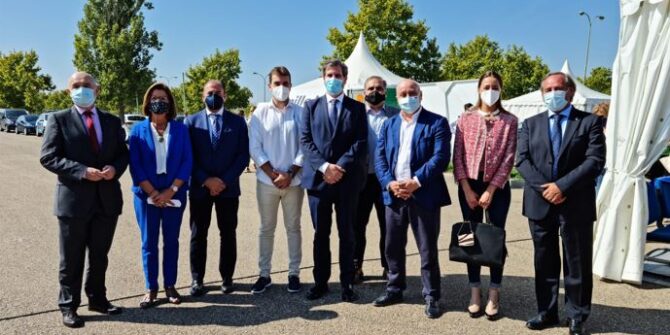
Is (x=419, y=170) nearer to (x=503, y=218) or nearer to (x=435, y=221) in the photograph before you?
(x=435, y=221)

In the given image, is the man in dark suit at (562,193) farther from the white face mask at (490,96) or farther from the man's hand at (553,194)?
the white face mask at (490,96)

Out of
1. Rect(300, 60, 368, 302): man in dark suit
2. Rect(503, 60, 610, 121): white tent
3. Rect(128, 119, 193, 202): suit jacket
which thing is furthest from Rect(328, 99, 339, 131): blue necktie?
Rect(503, 60, 610, 121): white tent

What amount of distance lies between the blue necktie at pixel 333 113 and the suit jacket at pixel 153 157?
1373 mm

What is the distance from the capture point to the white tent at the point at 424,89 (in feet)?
→ 58.7

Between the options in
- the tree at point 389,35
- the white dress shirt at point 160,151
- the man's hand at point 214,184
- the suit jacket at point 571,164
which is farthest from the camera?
the tree at point 389,35

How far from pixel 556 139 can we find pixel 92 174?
12.6ft

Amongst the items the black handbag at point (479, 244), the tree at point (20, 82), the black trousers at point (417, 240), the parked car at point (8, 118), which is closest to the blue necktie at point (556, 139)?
the black handbag at point (479, 244)

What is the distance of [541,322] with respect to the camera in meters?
4.12

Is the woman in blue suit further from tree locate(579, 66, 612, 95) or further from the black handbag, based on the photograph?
tree locate(579, 66, 612, 95)

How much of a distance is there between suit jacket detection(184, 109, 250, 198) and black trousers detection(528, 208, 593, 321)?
2.82 meters

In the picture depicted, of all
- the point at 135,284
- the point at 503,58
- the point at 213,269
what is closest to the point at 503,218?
the point at 213,269

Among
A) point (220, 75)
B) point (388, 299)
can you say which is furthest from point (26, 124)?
point (388, 299)

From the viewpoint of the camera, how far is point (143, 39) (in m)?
39.2

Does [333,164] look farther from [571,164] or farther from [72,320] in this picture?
[72,320]
